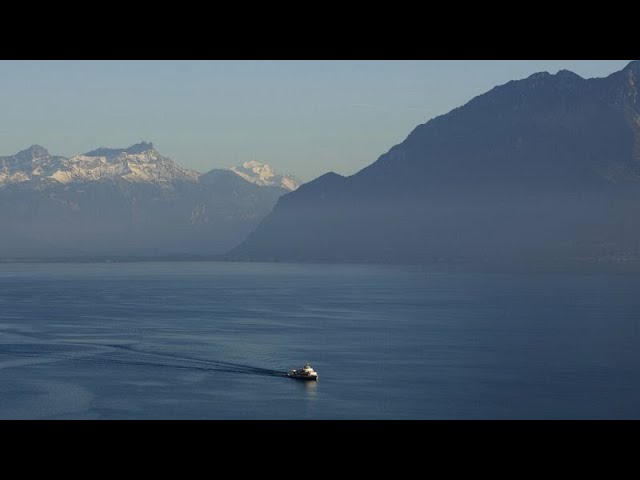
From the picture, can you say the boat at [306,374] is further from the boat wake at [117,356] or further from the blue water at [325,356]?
the boat wake at [117,356]

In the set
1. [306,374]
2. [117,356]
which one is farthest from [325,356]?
[117,356]

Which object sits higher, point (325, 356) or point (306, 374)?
→ point (325, 356)

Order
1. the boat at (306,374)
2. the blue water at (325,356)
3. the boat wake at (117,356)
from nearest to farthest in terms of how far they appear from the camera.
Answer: the blue water at (325,356), the boat at (306,374), the boat wake at (117,356)

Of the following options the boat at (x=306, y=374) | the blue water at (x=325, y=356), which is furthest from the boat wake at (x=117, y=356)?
the boat at (x=306, y=374)

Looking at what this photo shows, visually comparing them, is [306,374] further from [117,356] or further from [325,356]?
[117,356]

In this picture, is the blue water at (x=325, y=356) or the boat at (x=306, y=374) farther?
A: the boat at (x=306, y=374)

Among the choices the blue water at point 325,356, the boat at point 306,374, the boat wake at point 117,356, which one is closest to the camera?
the blue water at point 325,356

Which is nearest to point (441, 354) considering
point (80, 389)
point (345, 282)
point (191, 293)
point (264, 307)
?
point (80, 389)
